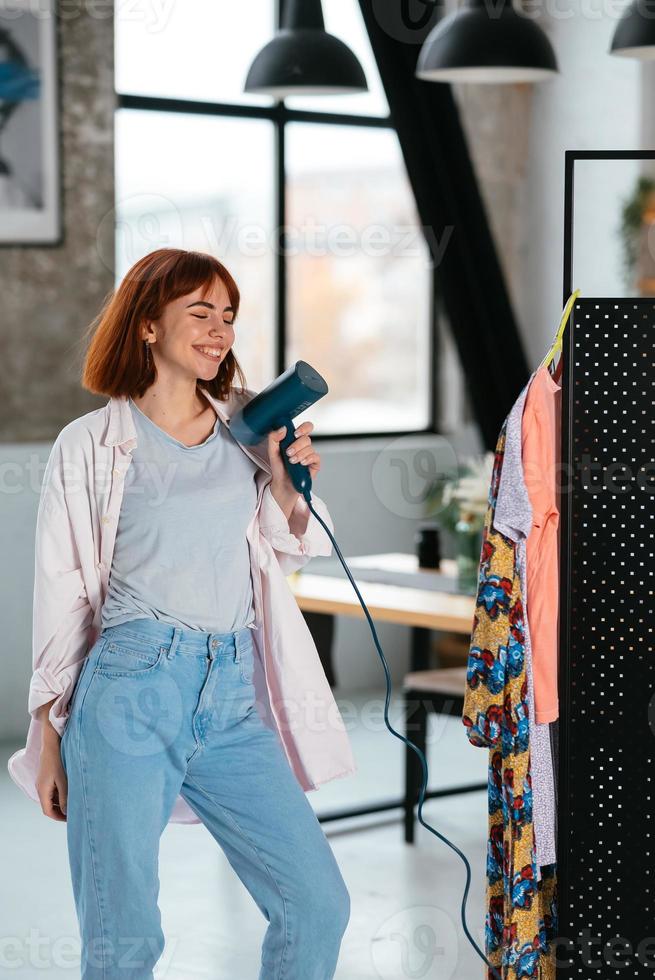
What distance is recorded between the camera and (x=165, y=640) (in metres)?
2.14

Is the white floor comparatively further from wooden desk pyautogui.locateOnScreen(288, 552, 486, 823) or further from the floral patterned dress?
the floral patterned dress

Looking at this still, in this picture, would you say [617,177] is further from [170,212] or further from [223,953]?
[223,953]

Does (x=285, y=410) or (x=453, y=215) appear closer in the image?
(x=285, y=410)

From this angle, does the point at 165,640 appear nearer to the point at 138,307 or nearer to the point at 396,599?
the point at 138,307

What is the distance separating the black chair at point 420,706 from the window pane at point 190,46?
2588mm

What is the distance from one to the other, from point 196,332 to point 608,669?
3.26 ft

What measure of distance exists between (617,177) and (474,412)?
4.19 feet

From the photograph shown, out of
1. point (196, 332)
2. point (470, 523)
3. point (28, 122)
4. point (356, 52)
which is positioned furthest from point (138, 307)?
point (356, 52)

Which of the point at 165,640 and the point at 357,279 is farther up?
the point at 357,279

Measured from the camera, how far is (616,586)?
253cm

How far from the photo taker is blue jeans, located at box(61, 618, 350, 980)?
2.10 metres

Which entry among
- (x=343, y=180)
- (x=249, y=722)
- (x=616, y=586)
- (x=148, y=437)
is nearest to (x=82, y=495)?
(x=148, y=437)

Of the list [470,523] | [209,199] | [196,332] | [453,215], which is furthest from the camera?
[453,215]

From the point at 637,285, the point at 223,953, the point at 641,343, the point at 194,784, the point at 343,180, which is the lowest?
the point at 223,953
